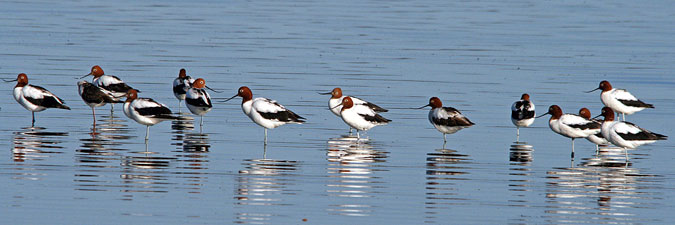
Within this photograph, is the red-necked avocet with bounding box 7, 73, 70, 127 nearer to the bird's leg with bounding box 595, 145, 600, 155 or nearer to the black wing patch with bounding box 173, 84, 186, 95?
the black wing patch with bounding box 173, 84, 186, 95

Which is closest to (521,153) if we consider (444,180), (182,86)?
(444,180)

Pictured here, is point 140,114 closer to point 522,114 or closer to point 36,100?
point 36,100

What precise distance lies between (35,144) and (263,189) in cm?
496

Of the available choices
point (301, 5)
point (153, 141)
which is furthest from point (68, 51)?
point (301, 5)

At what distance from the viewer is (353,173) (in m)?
16.0

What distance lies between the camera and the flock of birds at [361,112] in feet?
58.5

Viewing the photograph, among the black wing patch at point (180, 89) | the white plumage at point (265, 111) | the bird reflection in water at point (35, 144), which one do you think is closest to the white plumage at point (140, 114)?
the bird reflection in water at point (35, 144)

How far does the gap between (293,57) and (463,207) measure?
18.3m

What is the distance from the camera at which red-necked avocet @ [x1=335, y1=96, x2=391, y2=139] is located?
64.3 ft

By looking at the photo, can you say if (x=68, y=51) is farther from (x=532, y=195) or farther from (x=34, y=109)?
(x=532, y=195)

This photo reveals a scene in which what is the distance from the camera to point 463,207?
45.1 feet

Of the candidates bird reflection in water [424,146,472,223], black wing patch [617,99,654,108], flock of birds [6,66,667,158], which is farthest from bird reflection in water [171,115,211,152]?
black wing patch [617,99,654,108]

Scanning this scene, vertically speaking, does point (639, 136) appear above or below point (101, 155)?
above

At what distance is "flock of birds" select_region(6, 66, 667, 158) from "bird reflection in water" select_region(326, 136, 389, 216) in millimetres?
696
